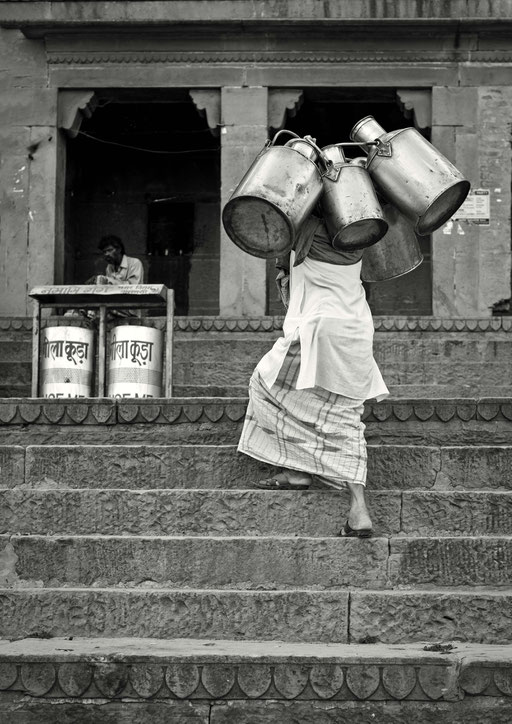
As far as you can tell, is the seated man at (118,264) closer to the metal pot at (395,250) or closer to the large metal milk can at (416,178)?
the metal pot at (395,250)

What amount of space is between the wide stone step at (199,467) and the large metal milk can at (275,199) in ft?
3.77

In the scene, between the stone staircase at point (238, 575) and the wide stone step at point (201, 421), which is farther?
the wide stone step at point (201, 421)

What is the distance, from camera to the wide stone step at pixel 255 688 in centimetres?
479

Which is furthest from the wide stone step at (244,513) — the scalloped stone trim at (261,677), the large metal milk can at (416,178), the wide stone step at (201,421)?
the large metal milk can at (416,178)

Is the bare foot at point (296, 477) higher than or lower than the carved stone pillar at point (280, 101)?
lower

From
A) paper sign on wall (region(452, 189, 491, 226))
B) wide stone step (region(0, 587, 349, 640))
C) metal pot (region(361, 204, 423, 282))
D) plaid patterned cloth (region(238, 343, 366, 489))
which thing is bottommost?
wide stone step (region(0, 587, 349, 640))

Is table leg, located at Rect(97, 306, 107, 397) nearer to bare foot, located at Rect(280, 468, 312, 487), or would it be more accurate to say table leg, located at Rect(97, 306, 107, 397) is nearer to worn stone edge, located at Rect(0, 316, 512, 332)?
worn stone edge, located at Rect(0, 316, 512, 332)

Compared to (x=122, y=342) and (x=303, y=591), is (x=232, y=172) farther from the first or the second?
(x=303, y=591)

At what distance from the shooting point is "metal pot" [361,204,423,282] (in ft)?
21.8

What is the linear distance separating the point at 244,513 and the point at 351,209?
5.01 ft

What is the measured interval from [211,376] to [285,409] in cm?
397

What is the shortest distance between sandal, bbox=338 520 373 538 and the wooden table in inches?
138

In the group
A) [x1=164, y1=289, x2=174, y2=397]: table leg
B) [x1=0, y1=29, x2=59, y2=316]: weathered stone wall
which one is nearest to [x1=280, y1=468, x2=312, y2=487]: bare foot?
[x1=164, y1=289, x2=174, y2=397]: table leg

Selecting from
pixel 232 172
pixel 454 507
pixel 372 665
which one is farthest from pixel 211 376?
pixel 372 665
